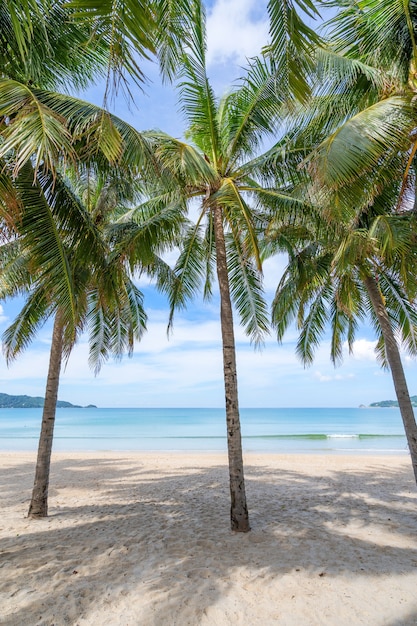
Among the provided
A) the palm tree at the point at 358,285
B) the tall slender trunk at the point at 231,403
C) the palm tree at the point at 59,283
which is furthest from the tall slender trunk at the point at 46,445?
the palm tree at the point at 358,285

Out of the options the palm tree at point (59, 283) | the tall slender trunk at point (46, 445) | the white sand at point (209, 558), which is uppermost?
the palm tree at point (59, 283)

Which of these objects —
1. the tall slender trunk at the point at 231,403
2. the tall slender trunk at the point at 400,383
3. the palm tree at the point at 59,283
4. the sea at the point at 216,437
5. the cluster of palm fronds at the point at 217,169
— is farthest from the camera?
the sea at the point at 216,437

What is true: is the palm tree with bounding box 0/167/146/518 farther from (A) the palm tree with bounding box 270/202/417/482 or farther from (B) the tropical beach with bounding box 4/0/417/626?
(A) the palm tree with bounding box 270/202/417/482

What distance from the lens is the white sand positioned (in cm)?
332

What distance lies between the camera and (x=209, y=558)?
438cm

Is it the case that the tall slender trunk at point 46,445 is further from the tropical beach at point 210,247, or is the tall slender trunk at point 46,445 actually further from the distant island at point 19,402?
the distant island at point 19,402

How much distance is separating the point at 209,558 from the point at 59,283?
369 centimetres

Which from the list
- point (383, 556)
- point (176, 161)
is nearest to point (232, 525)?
point (383, 556)

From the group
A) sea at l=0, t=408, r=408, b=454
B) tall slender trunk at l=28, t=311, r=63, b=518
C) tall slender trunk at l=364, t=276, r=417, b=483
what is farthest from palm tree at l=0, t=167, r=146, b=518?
sea at l=0, t=408, r=408, b=454

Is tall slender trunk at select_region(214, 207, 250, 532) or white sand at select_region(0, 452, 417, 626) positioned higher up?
tall slender trunk at select_region(214, 207, 250, 532)

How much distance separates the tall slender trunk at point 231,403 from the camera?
17.4ft

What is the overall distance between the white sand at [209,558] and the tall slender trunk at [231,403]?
0.34m

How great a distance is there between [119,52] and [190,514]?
20.8ft

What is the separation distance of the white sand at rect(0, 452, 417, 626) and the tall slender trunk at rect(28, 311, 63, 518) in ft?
0.87
